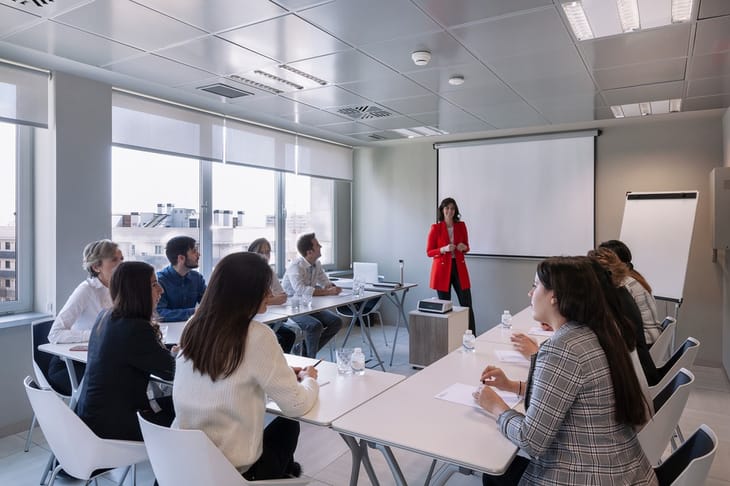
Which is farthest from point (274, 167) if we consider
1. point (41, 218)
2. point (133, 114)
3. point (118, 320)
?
point (118, 320)

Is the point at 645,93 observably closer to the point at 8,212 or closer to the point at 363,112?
the point at 363,112

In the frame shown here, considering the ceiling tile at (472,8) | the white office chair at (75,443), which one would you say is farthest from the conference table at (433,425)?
the ceiling tile at (472,8)

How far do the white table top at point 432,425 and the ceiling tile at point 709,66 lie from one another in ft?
8.87

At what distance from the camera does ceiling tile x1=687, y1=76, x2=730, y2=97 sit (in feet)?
12.2

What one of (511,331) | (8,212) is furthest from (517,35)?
(8,212)

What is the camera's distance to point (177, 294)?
3.67 meters

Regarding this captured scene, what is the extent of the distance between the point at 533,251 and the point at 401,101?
8.98 ft

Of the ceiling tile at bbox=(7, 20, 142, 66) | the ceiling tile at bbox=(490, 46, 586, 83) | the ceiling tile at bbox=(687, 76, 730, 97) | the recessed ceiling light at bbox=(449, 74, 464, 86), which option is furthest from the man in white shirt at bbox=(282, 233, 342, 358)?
the ceiling tile at bbox=(687, 76, 730, 97)

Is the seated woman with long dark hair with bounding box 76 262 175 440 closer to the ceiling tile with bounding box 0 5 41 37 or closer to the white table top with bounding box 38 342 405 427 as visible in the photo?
the white table top with bounding box 38 342 405 427

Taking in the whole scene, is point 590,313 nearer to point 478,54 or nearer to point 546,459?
point 546,459

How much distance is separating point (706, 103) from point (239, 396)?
4970mm

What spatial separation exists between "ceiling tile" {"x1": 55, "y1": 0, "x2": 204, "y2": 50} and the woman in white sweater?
178 centimetres

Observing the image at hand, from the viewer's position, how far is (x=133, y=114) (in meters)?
4.23

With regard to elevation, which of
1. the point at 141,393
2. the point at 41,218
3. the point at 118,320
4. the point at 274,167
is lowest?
the point at 141,393
